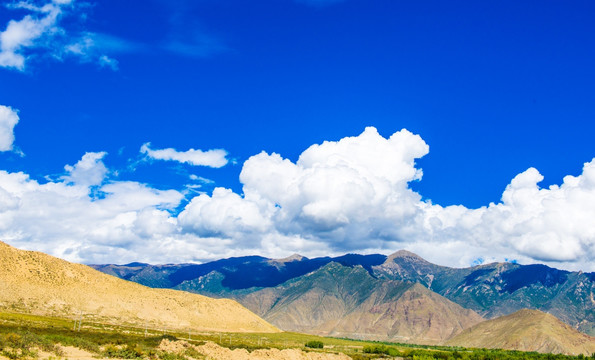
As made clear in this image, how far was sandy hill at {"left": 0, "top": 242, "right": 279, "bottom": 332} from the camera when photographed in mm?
128850

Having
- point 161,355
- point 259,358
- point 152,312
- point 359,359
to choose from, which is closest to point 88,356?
point 161,355

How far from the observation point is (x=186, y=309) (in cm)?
17638

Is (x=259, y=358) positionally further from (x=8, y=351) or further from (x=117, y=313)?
(x=117, y=313)

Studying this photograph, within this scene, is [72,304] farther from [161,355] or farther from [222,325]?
[161,355]

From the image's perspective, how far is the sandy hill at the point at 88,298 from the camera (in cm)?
12885

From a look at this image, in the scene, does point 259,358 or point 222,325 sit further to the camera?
point 222,325

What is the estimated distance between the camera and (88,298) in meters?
146

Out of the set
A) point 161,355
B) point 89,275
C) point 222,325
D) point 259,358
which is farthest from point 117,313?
point 161,355

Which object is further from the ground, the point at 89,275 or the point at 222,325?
the point at 89,275

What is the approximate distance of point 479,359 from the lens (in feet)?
372

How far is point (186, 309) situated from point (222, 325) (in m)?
14.0

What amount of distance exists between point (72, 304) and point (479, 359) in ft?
347

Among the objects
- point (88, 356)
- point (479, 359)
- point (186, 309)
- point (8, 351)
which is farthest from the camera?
point (186, 309)

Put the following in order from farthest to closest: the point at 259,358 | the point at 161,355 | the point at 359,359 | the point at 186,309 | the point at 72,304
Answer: the point at 186,309 → the point at 72,304 → the point at 359,359 → the point at 259,358 → the point at 161,355
